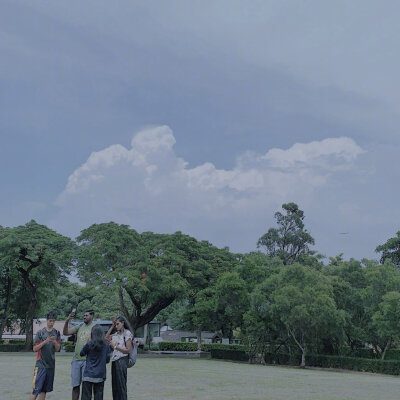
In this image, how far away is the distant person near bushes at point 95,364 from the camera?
8172 mm

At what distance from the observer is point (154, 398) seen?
12.4m

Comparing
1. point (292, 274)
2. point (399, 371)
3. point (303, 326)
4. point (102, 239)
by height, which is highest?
point (102, 239)

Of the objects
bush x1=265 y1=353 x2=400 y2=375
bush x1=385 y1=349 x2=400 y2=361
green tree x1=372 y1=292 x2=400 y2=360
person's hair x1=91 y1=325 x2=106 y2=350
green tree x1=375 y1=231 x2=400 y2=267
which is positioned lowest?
bush x1=265 y1=353 x2=400 y2=375

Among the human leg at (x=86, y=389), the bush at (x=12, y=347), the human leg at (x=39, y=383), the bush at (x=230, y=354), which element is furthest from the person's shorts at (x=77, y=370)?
the bush at (x=12, y=347)

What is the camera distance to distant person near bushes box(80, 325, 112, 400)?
26.8 ft

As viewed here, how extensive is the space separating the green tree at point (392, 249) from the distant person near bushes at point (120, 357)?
52620 millimetres

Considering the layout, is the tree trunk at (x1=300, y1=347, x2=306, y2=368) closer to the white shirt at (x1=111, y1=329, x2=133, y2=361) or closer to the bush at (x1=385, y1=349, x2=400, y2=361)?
the bush at (x1=385, y1=349, x2=400, y2=361)

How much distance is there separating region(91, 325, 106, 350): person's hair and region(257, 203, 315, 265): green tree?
185ft

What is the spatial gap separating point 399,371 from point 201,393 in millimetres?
19127

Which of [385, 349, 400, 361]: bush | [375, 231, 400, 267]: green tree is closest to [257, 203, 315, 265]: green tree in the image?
[375, 231, 400, 267]: green tree

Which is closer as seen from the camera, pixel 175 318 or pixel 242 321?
pixel 242 321

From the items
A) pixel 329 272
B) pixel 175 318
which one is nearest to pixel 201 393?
pixel 329 272

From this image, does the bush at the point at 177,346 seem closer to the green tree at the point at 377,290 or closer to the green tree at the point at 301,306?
the green tree at the point at 301,306

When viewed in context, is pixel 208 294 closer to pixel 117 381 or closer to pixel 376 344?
pixel 376 344
